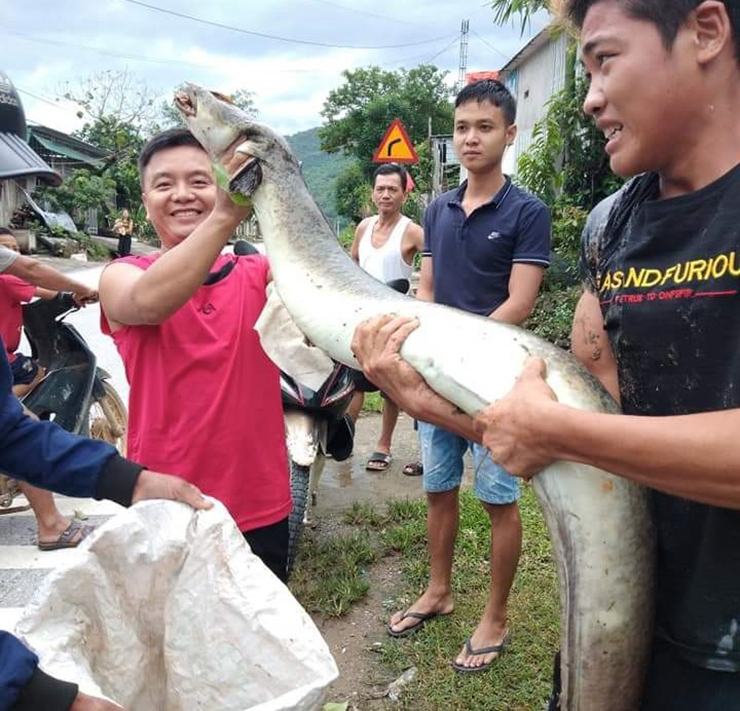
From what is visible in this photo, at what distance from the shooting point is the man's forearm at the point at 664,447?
42.1 inches

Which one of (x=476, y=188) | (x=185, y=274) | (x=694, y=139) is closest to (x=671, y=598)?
(x=694, y=139)

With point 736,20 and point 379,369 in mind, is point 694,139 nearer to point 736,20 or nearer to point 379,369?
point 736,20

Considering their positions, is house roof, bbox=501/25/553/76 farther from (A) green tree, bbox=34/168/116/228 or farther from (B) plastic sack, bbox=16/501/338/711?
(A) green tree, bbox=34/168/116/228

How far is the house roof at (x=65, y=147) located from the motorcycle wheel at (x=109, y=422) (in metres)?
28.8

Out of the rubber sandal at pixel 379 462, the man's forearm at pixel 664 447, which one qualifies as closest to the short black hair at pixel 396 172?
the rubber sandal at pixel 379 462

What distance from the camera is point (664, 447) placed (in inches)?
43.5

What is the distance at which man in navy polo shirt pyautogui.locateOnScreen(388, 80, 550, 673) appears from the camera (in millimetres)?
3037

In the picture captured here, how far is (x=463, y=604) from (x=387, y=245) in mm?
3093

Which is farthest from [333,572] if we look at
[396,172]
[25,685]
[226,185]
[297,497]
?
[396,172]

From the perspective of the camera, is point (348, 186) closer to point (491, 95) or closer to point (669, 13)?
point (491, 95)

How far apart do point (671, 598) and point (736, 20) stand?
1.11 m

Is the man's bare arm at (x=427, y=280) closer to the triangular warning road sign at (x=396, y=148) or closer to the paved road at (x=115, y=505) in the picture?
the paved road at (x=115, y=505)

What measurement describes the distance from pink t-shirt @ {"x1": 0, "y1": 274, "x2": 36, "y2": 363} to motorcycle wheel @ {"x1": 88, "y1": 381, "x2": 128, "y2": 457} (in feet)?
2.59

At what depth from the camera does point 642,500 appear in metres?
1.40
